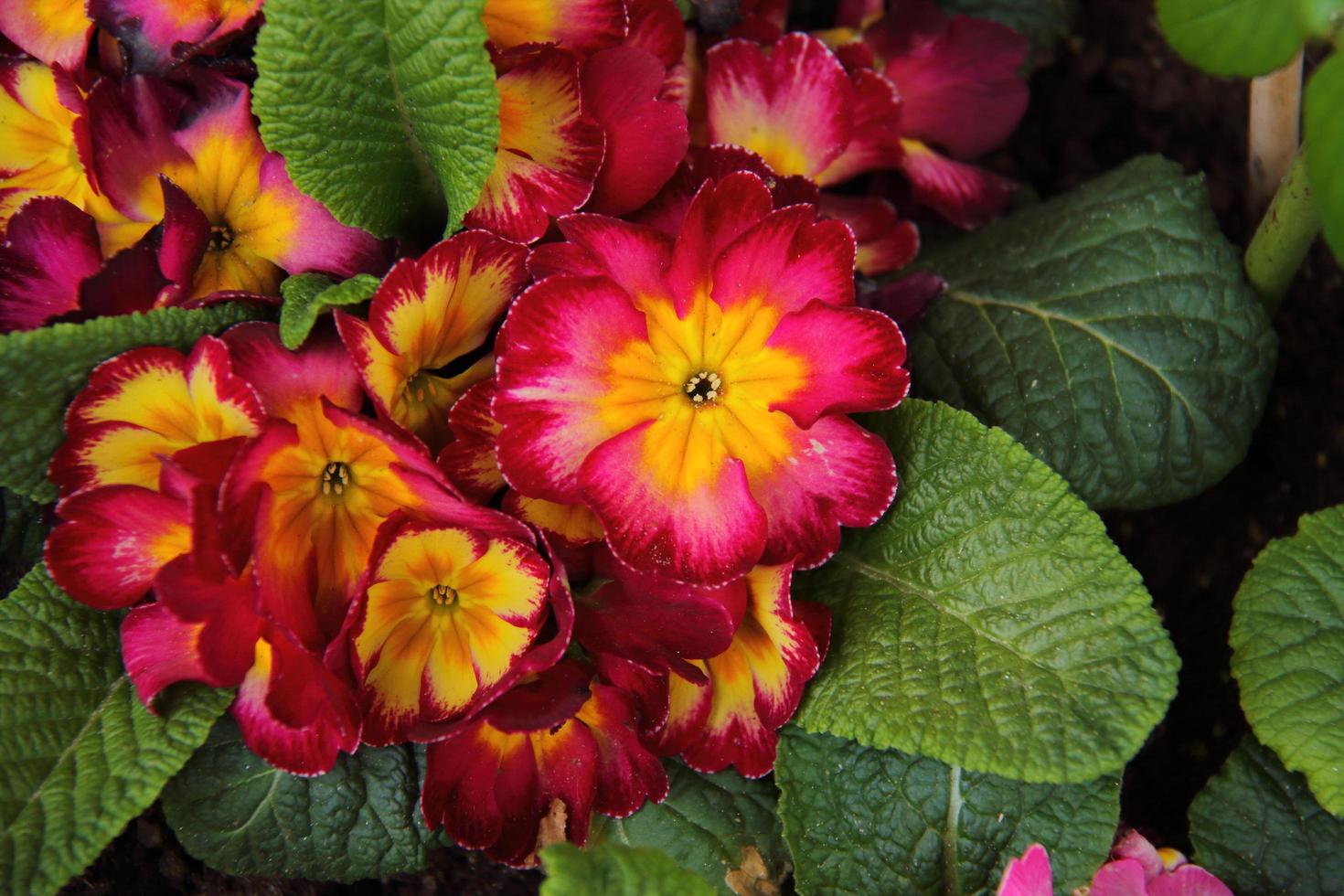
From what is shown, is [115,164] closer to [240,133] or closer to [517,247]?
[240,133]

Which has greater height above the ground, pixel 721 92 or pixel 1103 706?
pixel 721 92

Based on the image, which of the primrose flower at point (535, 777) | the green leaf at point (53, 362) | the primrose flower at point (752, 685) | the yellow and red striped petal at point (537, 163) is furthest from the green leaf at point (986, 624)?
the green leaf at point (53, 362)

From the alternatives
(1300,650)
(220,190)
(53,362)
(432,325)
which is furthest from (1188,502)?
(53,362)

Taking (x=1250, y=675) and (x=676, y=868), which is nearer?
(x=676, y=868)

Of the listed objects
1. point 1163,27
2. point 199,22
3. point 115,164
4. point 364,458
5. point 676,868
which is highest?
point 1163,27

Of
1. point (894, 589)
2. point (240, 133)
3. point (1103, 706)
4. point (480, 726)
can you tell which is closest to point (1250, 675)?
point (1103, 706)

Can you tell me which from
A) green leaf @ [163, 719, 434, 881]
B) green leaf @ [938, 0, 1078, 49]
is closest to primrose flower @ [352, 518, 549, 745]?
green leaf @ [163, 719, 434, 881]

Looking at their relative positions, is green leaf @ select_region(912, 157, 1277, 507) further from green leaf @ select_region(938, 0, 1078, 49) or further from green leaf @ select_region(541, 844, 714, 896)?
green leaf @ select_region(541, 844, 714, 896)
